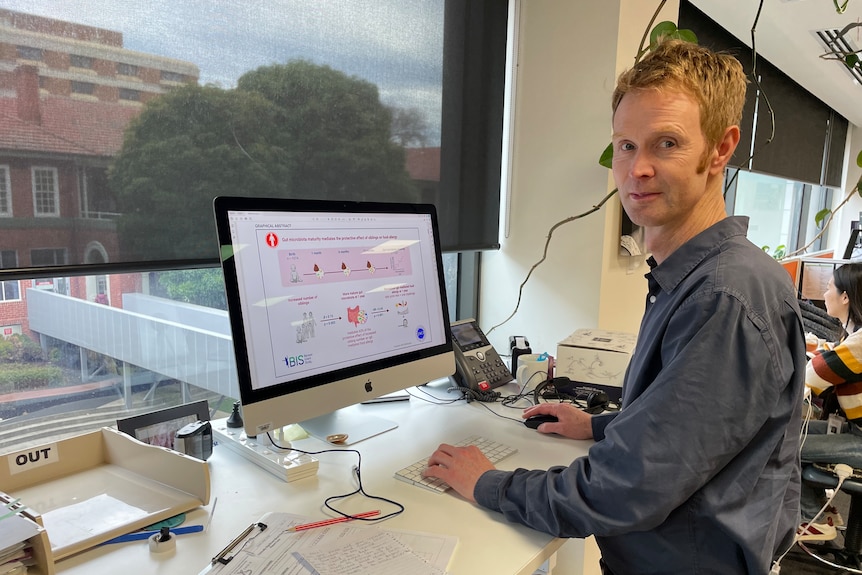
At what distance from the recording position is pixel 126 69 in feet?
4.06

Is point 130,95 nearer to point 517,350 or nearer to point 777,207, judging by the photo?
point 517,350

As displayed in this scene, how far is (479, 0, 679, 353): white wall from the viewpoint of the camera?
7.00 ft

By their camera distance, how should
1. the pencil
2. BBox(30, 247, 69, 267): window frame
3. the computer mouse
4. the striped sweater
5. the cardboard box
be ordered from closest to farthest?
1. the pencil
2. BBox(30, 247, 69, 267): window frame
3. the computer mouse
4. the cardboard box
5. the striped sweater

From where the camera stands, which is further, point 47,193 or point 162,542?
point 47,193

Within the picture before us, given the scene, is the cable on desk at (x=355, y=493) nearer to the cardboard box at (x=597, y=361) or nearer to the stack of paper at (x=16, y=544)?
the stack of paper at (x=16, y=544)

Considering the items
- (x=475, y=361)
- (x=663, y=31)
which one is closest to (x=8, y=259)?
(x=475, y=361)

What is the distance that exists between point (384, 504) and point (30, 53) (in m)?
1.10

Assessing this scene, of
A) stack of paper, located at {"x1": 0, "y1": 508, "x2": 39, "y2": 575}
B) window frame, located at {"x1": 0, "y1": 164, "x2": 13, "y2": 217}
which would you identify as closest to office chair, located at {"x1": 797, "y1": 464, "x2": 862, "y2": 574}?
stack of paper, located at {"x1": 0, "y1": 508, "x2": 39, "y2": 575}

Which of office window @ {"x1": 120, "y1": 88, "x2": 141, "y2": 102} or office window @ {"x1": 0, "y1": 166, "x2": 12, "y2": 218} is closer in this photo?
office window @ {"x1": 0, "y1": 166, "x2": 12, "y2": 218}

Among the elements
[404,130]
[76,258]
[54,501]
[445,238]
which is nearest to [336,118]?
[404,130]

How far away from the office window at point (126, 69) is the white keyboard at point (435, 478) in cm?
104

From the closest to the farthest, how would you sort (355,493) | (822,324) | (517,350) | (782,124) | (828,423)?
(355,493), (517,350), (828,423), (822,324), (782,124)

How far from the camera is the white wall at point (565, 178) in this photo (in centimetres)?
213

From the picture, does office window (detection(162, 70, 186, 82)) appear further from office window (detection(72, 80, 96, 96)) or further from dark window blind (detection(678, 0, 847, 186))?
dark window blind (detection(678, 0, 847, 186))
